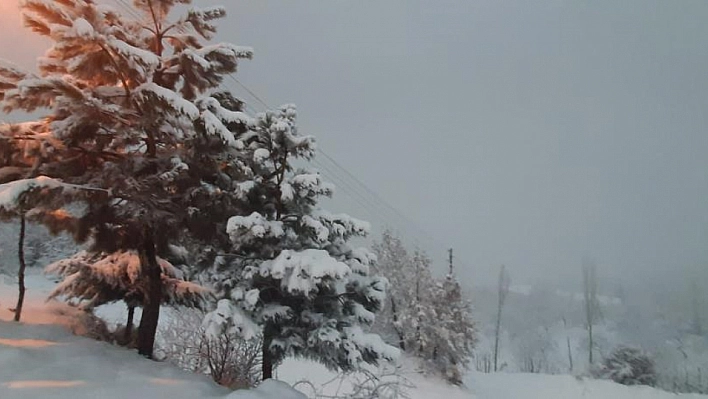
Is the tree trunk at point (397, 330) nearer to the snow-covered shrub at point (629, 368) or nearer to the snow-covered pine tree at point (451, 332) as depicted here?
the snow-covered pine tree at point (451, 332)

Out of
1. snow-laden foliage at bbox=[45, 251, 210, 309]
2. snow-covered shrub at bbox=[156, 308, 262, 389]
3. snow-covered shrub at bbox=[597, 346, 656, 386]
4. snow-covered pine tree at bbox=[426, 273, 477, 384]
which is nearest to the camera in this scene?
snow-laden foliage at bbox=[45, 251, 210, 309]

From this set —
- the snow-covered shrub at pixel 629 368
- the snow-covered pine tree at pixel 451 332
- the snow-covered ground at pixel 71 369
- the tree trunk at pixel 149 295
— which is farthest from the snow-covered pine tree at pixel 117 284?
the snow-covered shrub at pixel 629 368

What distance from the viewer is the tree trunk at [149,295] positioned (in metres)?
6.57

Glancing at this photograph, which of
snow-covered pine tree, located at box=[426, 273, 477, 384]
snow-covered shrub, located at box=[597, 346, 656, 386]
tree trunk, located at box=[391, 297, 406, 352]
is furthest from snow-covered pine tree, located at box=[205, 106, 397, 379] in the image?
snow-covered shrub, located at box=[597, 346, 656, 386]

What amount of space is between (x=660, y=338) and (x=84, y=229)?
52.4 meters

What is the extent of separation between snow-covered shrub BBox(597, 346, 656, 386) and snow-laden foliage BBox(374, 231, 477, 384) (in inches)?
397

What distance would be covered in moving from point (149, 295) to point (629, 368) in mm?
36091

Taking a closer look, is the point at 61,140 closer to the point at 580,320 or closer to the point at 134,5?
the point at 134,5

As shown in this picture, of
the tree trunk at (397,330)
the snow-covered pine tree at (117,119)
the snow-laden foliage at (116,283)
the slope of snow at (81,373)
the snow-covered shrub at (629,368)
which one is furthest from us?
the snow-covered shrub at (629,368)

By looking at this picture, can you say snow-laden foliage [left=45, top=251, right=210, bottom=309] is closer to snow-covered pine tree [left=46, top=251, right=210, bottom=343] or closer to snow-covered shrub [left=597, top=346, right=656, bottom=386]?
snow-covered pine tree [left=46, top=251, right=210, bottom=343]

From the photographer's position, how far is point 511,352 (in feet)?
187

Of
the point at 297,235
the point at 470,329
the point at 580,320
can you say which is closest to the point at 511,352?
the point at 580,320

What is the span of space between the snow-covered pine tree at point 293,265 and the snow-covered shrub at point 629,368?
3374cm

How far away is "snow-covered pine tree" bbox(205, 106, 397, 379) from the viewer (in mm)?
6637
